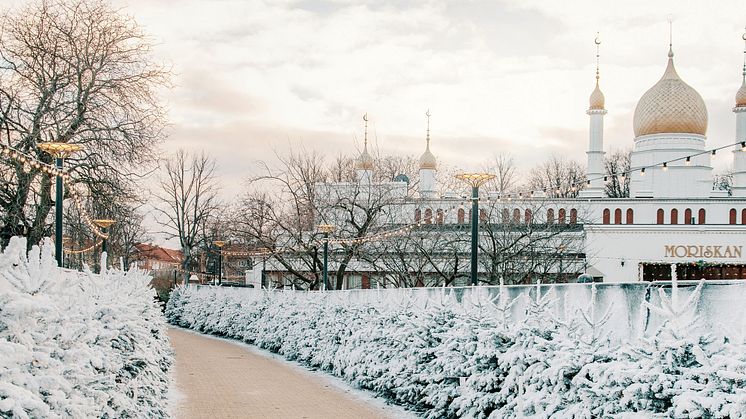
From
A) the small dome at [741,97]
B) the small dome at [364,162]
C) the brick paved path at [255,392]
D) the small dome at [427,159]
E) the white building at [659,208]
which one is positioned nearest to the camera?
the brick paved path at [255,392]

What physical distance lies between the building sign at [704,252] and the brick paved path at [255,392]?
36.8m

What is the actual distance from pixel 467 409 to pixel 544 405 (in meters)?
2.19

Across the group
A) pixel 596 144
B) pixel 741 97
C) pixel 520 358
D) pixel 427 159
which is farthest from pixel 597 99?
pixel 520 358

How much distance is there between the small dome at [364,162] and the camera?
5194 centimetres

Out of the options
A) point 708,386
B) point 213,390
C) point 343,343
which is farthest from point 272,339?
point 708,386

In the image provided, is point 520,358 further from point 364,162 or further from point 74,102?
point 364,162

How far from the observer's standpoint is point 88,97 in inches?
952

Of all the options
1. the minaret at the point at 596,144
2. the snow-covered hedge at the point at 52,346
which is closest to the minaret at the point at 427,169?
the minaret at the point at 596,144

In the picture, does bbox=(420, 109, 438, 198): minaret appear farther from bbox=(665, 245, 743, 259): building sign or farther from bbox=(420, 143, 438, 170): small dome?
bbox=(665, 245, 743, 259): building sign

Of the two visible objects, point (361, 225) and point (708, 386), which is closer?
point (708, 386)

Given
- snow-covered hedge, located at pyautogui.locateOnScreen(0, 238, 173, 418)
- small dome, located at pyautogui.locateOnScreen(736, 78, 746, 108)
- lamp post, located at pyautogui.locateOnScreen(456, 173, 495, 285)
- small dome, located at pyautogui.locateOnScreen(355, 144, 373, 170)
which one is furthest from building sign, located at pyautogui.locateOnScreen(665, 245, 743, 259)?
snow-covered hedge, located at pyautogui.locateOnScreen(0, 238, 173, 418)

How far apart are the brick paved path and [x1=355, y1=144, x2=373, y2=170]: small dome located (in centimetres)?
3175

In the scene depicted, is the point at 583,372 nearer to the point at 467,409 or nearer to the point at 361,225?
the point at 467,409

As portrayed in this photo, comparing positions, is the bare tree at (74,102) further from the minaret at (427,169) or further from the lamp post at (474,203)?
the minaret at (427,169)
